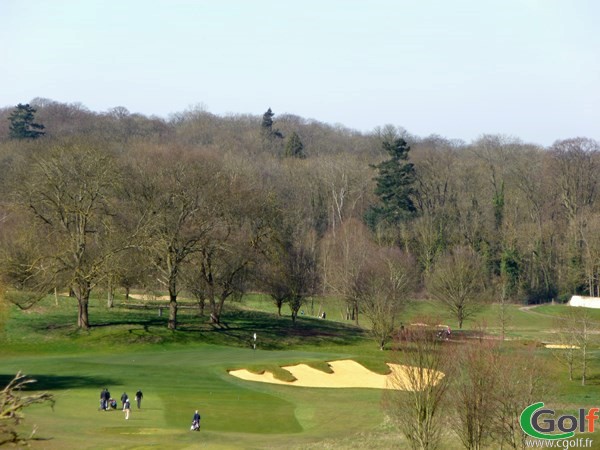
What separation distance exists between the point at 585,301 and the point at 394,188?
110 feet

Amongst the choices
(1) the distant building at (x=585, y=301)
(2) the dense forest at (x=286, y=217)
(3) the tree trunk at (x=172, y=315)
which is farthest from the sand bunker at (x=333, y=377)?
(1) the distant building at (x=585, y=301)

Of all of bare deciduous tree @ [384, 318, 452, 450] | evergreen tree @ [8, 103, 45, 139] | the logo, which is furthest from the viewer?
evergreen tree @ [8, 103, 45, 139]

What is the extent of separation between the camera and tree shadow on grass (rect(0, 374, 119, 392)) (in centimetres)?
4988

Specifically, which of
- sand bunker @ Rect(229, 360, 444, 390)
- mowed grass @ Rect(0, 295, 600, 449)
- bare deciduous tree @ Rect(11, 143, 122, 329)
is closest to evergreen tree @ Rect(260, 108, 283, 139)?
mowed grass @ Rect(0, 295, 600, 449)

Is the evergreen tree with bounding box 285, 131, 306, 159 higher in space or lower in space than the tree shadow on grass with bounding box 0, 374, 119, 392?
higher

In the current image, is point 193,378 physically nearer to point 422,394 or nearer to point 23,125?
point 422,394

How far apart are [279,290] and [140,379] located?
35.9 meters

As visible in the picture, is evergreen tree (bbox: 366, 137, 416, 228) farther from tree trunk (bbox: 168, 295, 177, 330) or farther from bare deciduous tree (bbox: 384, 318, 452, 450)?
bare deciduous tree (bbox: 384, 318, 452, 450)

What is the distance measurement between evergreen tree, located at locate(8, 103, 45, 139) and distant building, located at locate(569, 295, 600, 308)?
304 feet

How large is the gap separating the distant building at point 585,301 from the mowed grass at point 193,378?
26351 mm

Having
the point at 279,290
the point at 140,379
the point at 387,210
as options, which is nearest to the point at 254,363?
the point at 140,379

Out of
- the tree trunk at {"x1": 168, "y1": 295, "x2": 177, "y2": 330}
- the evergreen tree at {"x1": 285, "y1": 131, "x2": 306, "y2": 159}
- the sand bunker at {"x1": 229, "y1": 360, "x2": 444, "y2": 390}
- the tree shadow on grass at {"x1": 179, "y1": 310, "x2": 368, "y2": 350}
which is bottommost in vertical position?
the sand bunker at {"x1": 229, "y1": 360, "x2": 444, "y2": 390}

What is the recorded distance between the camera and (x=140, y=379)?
54.0 meters

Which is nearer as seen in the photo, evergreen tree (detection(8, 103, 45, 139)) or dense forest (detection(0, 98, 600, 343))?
dense forest (detection(0, 98, 600, 343))
